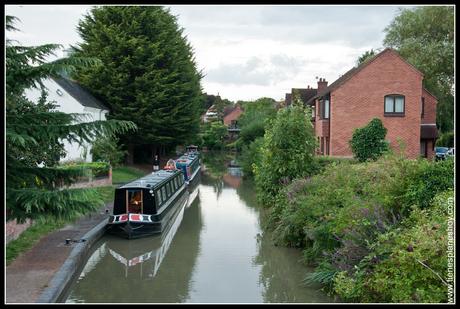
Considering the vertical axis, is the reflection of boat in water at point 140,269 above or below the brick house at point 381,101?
below

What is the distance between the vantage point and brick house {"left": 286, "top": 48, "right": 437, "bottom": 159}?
2773 centimetres

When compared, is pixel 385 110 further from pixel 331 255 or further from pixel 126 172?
pixel 331 255

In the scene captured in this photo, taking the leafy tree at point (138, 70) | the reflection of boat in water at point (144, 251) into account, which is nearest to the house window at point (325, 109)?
the leafy tree at point (138, 70)

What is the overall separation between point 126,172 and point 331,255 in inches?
989

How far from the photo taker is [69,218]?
Answer: 25.9 feet

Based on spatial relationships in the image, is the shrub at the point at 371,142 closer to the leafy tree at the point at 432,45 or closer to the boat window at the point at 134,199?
the boat window at the point at 134,199

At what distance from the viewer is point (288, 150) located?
62.5 feet

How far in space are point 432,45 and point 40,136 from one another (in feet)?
109

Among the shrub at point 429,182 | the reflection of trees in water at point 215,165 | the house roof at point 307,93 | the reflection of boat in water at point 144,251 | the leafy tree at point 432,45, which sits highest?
the leafy tree at point 432,45

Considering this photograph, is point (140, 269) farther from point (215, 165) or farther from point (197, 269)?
point (215, 165)

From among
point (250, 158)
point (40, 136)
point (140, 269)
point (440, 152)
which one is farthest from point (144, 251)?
point (440, 152)

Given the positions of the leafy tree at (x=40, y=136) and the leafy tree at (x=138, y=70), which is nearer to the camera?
the leafy tree at (x=40, y=136)

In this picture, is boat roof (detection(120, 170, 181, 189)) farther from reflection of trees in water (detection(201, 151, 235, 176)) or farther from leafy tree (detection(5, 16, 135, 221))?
reflection of trees in water (detection(201, 151, 235, 176))

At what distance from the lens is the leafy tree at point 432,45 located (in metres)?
35.6
